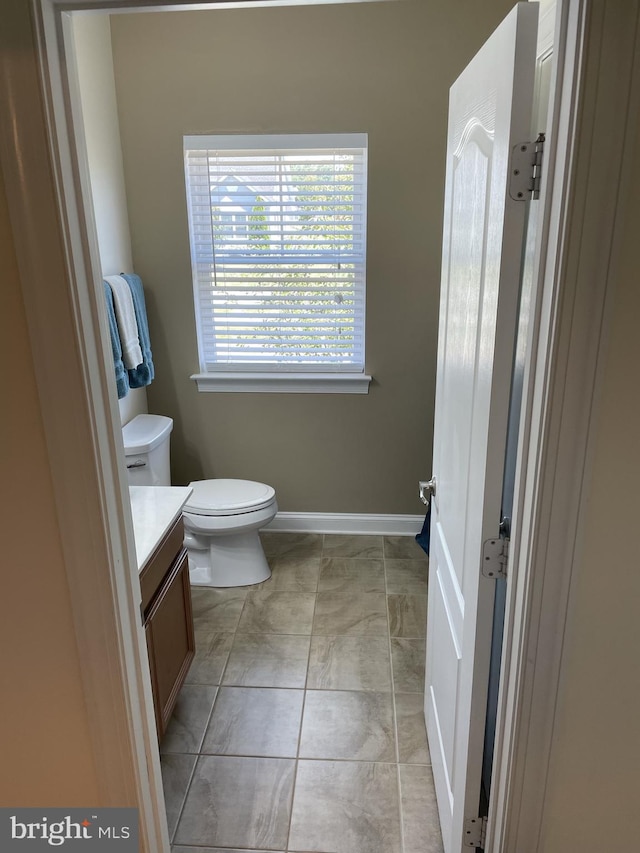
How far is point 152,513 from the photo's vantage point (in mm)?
1930

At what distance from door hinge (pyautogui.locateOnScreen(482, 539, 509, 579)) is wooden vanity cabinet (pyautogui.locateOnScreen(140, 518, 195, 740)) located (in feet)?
3.00

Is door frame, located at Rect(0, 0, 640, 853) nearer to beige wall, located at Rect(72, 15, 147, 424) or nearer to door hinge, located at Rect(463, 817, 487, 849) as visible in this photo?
door hinge, located at Rect(463, 817, 487, 849)

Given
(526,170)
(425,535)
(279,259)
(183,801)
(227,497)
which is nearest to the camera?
(526,170)

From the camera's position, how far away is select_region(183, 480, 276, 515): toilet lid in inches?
110

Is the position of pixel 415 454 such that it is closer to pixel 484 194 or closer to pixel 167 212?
pixel 167 212

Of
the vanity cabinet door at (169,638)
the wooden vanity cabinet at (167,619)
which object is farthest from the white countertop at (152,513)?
the vanity cabinet door at (169,638)

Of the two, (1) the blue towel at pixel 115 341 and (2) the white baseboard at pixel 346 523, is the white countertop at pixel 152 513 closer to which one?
(1) the blue towel at pixel 115 341

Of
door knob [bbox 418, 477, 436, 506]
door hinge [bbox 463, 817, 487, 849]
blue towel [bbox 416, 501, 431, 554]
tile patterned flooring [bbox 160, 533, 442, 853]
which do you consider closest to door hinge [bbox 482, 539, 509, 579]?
door knob [bbox 418, 477, 436, 506]

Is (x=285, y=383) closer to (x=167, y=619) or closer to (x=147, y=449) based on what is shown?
(x=147, y=449)

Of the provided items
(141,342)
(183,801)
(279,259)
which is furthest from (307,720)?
(279,259)

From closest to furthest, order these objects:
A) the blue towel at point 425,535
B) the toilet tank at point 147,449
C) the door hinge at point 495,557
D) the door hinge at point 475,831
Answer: the door hinge at point 495,557 → the door hinge at point 475,831 → the toilet tank at point 147,449 → the blue towel at point 425,535

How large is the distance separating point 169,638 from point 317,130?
224 cm

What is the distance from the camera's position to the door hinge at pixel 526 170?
39.1 inches

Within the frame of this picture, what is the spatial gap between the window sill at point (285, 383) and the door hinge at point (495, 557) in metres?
1.95
